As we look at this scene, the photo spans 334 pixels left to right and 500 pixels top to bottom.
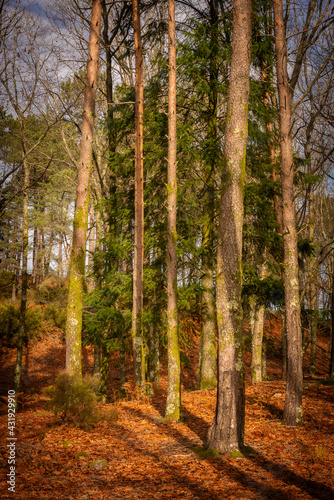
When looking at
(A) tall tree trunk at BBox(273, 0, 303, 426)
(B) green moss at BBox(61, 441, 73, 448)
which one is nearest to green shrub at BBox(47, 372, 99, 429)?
(B) green moss at BBox(61, 441, 73, 448)

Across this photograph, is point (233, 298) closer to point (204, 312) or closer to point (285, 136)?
point (285, 136)

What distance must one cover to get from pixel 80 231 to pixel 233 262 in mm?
3838

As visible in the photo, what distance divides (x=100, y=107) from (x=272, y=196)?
10141mm

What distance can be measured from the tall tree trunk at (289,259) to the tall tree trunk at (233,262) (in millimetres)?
2068

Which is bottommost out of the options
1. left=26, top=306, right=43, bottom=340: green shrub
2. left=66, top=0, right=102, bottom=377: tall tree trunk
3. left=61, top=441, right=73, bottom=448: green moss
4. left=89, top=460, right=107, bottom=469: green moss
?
left=61, top=441, right=73, bottom=448: green moss

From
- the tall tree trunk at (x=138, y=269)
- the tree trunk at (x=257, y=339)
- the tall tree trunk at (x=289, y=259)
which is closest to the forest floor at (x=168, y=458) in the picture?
the tall tree trunk at (x=289, y=259)

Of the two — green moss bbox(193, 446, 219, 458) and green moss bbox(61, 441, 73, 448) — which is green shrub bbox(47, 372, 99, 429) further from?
green moss bbox(193, 446, 219, 458)

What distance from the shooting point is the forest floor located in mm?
4094

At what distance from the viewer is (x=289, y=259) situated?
753cm

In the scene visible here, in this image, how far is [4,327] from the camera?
17875 mm

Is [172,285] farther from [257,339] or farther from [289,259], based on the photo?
[257,339]

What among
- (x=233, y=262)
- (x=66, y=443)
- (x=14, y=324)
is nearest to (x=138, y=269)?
(x=233, y=262)

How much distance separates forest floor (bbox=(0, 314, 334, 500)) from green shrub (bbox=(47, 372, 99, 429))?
0.63 ft

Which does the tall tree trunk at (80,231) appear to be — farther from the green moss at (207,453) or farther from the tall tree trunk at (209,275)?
the tall tree trunk at (209,275)
